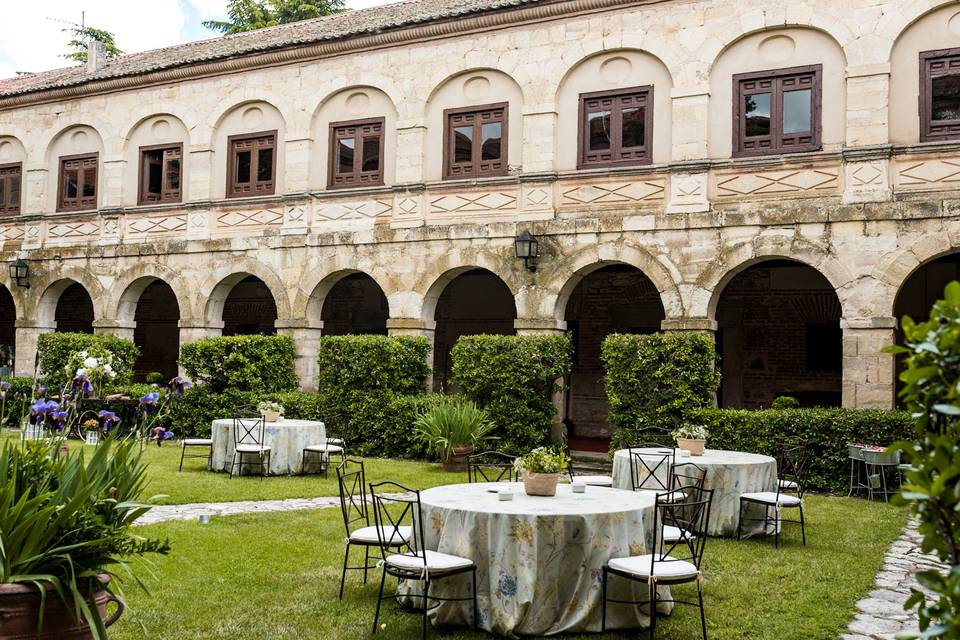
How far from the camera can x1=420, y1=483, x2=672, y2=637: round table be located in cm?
529

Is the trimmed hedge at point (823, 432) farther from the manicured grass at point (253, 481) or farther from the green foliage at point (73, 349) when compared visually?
the green foliage at point (73, 349)

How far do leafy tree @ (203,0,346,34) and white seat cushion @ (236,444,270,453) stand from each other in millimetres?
22796

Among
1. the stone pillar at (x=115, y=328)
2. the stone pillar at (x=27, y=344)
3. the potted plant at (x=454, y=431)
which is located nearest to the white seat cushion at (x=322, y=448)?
the potted plant at (x=454, y=431)

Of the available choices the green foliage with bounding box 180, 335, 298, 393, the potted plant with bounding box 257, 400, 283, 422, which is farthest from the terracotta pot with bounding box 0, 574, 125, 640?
the green foliage with bounding box 180, 335, 298, 393

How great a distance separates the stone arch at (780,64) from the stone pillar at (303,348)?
803 cm

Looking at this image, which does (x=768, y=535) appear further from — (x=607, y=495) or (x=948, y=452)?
(x=948, y=452)

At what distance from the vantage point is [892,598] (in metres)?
6.32

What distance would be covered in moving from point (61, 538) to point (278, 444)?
826 centimetres

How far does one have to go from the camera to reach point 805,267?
16.5 meters

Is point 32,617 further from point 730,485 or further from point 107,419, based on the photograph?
point 730,485

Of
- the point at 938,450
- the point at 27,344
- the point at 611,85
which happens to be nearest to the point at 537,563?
the point at 938,450

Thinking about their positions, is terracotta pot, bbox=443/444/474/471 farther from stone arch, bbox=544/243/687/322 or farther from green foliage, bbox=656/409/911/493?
green foliage, bbox=656/409/911/493

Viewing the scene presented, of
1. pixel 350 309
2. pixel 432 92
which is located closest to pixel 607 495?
pixel 432 92

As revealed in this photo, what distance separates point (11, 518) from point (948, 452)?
3529mm
